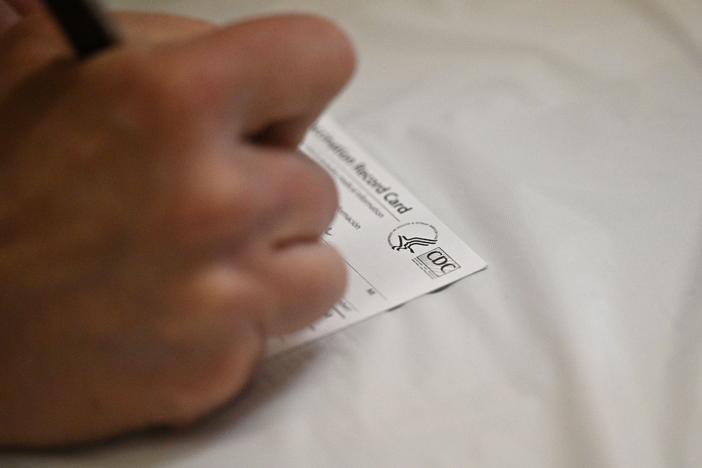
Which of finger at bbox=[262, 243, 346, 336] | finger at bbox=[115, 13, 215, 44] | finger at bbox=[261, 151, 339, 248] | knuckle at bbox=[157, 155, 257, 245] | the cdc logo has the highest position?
finger at bbox=[115, 13, 215, 44]

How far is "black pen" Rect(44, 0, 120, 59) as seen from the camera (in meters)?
0.29

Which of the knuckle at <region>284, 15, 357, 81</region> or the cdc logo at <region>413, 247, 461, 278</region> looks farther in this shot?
the cdc logo at <region>413, 247, 461, 278</region>

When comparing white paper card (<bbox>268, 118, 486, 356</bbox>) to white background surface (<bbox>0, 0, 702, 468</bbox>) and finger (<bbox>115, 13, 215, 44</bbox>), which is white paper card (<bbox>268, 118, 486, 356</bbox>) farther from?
finger (<bbox>115, 13, 215, 44</bbox>)

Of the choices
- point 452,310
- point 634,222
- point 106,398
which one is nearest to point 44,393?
point 106,398

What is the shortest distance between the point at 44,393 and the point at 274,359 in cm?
10

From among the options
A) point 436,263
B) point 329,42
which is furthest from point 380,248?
point 329,42

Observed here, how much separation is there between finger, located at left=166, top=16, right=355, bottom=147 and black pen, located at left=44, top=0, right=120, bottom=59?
0.11ft

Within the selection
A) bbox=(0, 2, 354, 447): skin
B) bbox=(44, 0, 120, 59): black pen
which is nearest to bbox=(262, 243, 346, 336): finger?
bbox=(0, 2, 354, 447): skin

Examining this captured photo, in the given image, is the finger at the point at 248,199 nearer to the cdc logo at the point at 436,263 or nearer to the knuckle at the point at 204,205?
the knuckle at the point at 204,205

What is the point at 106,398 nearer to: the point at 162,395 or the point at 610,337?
the point at 162,395

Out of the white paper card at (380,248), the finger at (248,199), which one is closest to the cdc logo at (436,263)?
the white paper card at (380,248)

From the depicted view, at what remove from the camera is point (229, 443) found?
339 mm

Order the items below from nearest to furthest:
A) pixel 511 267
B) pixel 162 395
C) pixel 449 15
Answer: pixel 162 395 → pixel 511 267 → pixel 449 15

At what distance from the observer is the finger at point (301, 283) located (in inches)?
12.1
